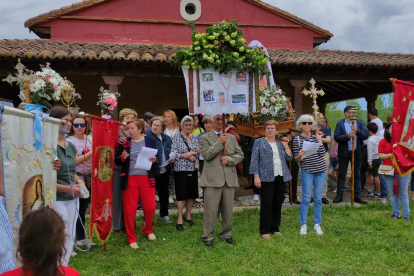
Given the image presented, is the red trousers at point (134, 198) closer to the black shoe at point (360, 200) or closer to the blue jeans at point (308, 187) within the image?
the blue jeans at point (308, 187)

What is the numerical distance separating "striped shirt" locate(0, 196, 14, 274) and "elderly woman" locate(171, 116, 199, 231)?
12.8 feet

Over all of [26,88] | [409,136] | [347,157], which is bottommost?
[347,157]

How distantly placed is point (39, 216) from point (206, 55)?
3724mm

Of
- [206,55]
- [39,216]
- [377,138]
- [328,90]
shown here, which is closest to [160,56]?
[206,55]

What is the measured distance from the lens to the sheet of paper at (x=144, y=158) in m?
5.00

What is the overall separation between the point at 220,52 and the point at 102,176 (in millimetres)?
2526

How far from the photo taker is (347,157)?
301 inches

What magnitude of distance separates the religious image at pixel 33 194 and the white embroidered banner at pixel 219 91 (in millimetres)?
2726

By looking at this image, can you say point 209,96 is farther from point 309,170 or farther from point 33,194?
point 33,194

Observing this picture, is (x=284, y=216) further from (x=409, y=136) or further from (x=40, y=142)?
(x=40, y=142)

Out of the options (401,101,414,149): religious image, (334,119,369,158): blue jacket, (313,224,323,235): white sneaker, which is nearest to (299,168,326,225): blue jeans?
(313,224,323,235): white sneaker

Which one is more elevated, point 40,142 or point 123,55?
point 123,55

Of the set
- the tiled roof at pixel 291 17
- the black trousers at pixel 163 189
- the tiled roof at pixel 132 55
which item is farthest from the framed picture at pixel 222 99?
the tiled roof at pixel 291 17

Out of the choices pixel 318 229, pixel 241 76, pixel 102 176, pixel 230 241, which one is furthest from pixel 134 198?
pixel 318 229
